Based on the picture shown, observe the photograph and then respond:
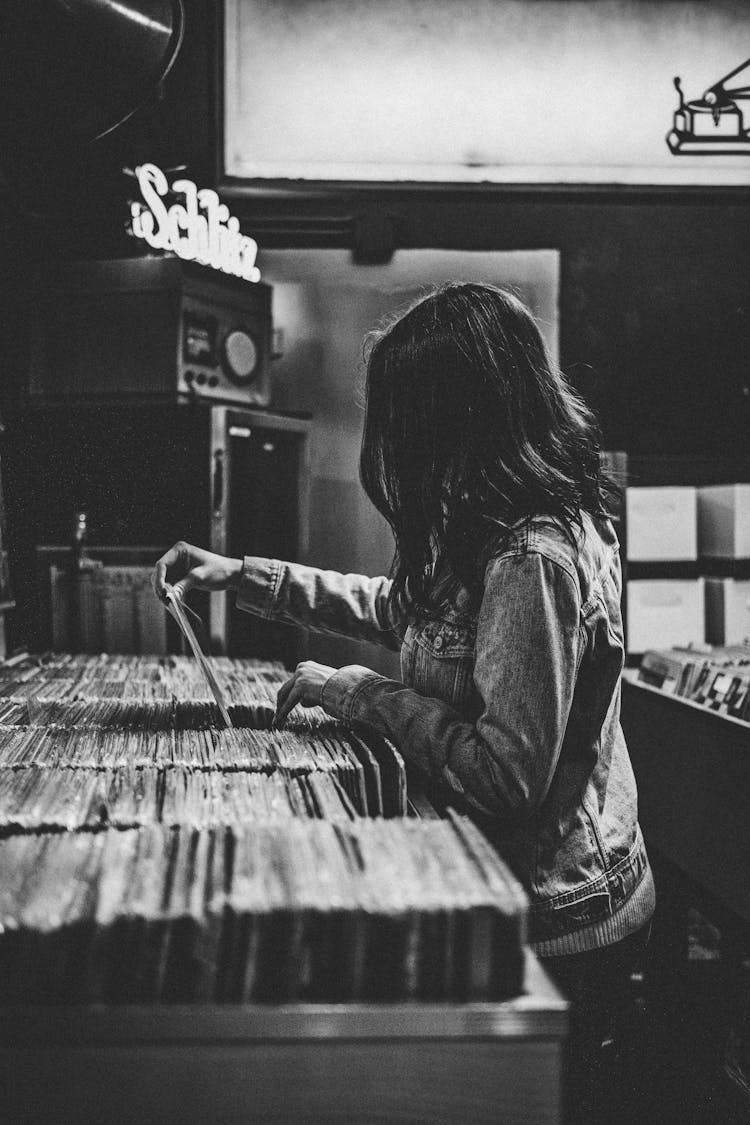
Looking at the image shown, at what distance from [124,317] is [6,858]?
2.48m

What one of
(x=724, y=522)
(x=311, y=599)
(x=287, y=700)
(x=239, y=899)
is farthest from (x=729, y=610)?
(x=239, y=899)

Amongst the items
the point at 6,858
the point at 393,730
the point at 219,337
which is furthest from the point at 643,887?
the point at 219,337

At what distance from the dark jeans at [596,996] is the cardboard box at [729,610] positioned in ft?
8.86

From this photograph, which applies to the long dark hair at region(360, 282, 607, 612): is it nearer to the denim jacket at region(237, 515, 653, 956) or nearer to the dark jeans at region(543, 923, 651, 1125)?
the denim jacket at region(237, 515, 653, 956)

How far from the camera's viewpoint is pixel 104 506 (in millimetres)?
3375

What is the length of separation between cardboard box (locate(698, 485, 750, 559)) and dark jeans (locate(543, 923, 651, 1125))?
8.77 feet

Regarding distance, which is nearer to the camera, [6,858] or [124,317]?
[6,858]

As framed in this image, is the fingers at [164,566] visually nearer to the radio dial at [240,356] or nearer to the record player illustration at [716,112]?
the radio dial at [240,356]

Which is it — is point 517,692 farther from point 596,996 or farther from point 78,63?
point 78,63

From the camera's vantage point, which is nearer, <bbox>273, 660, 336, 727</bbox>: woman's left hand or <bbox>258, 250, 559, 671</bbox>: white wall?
<bbox>273, 660, 336, 727</bbox>: woman's left hand

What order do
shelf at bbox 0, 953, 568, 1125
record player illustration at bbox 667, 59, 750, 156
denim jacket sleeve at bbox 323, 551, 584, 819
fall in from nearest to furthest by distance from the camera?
shelf at bbox 0, 953, 568, 1125
denim jacket sleeve at bbox 323, 551, 584, 819
record player illustration at bbox 667, 59, 750, 156

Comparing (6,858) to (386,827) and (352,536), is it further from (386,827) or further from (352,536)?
(352,536)

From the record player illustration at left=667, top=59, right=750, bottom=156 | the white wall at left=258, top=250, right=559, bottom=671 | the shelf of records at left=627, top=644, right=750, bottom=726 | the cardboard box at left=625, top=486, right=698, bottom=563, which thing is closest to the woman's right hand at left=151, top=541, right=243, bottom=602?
the shelf of records at left=627, top=644, right=750, bottom=726

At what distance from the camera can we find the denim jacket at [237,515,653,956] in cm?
121
